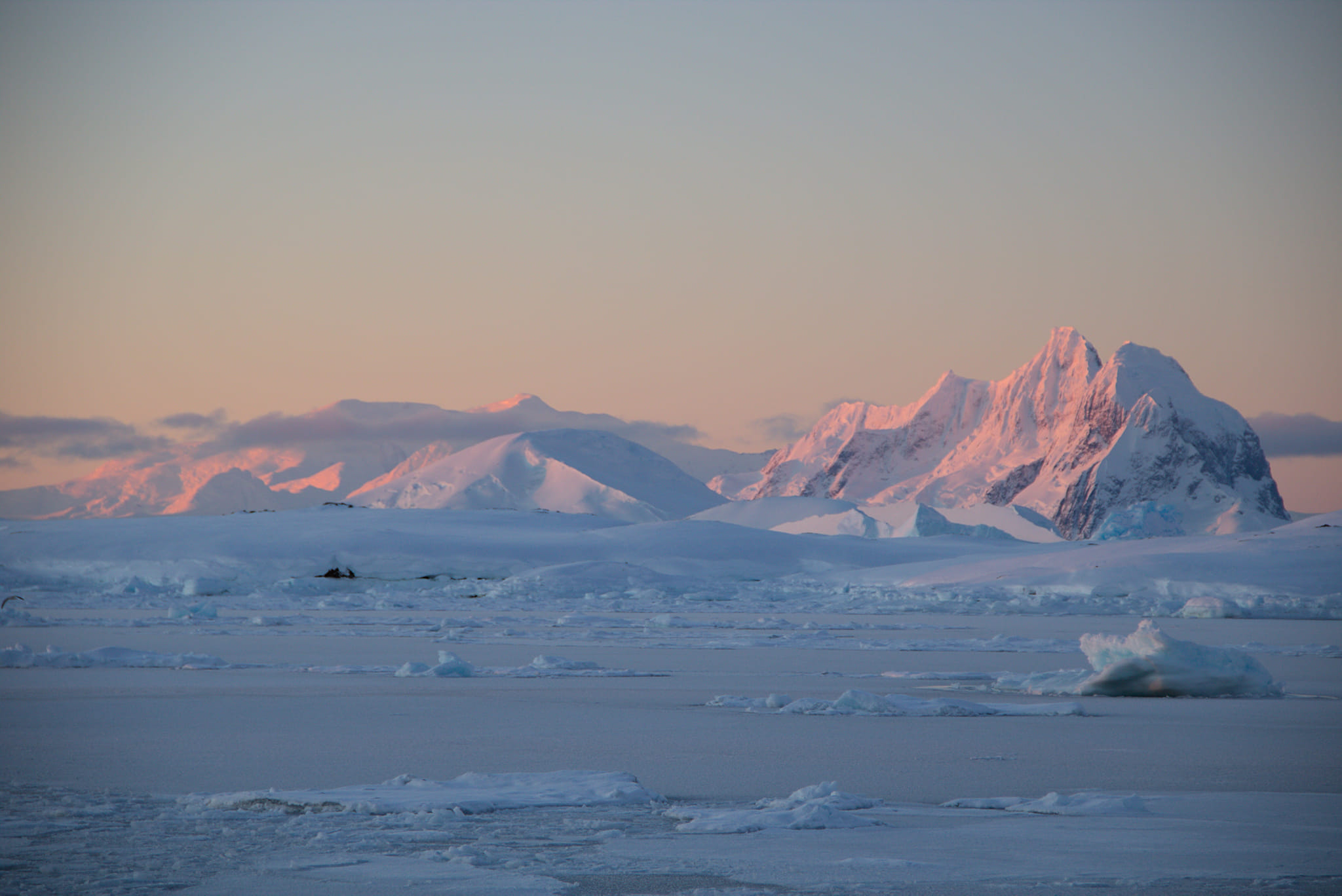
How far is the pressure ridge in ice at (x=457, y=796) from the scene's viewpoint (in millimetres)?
5141

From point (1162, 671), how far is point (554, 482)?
315 feet

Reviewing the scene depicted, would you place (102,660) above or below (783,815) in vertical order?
below

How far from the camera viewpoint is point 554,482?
105625 mm

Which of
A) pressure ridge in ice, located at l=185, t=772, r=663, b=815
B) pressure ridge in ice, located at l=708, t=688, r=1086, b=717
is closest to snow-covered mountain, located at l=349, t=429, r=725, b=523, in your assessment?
pressure ridge in ice, located at l=708, t=688, r=1086, b=717

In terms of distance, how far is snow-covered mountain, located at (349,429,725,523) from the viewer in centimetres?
10162

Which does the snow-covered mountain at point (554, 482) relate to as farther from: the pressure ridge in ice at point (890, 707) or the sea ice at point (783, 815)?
the sea ice at point (783, 815)

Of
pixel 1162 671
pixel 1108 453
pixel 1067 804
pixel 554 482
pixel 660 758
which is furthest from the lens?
pixel 1108 453

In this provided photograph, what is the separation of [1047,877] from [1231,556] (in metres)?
30.7

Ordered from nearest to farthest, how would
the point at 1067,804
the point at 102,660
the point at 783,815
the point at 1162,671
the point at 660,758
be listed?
the point at 783,815 → the point at 1067,804 → the point at 660,758 → the point at 1162,671 → the point at 102,660

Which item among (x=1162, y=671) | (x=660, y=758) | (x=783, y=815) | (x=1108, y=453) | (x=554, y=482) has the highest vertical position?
(x=1108, y=453)

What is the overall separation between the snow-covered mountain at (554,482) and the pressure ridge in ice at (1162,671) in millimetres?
84120

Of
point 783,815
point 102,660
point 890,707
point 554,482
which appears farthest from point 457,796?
point 554,482

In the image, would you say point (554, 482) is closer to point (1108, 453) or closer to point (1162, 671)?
point (1108, 453)

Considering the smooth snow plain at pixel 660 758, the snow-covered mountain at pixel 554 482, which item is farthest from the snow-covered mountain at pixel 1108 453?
the smooth snow plain at pixel 660 758
